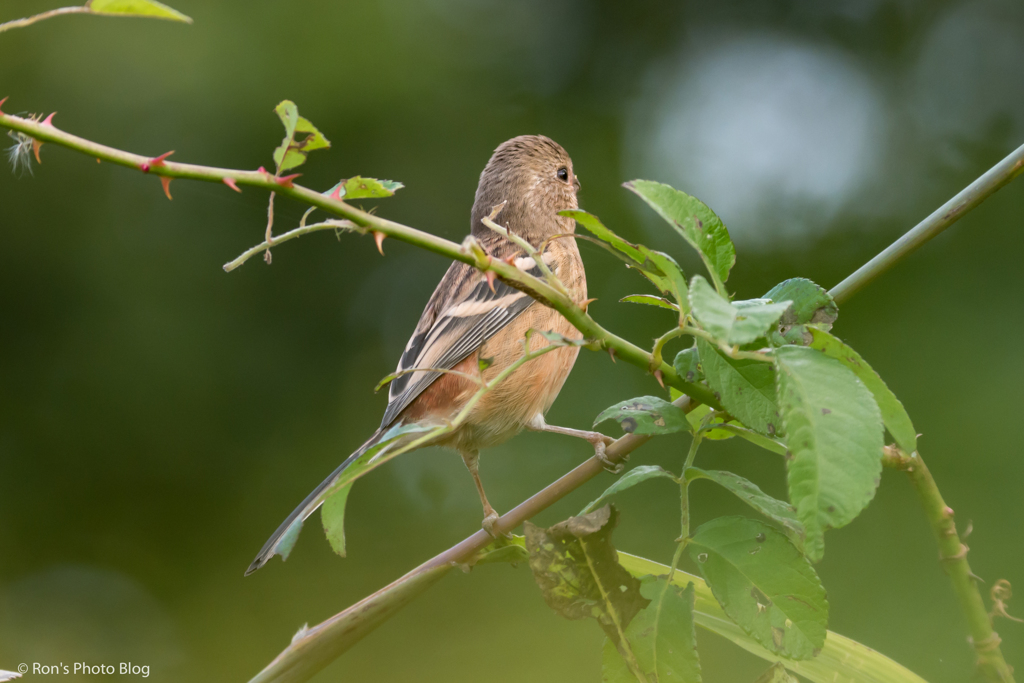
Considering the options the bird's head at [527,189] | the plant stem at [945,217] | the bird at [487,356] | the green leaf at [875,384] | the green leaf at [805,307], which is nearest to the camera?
the green leaf at [875,384]

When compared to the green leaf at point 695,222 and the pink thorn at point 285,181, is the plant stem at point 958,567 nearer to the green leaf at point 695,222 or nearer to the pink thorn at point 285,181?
the green leaf at point 695,222

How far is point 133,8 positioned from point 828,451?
0.68 metres

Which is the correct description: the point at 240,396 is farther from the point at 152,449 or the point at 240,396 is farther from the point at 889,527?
the point at 889,527

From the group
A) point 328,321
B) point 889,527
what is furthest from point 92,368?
point 889,527

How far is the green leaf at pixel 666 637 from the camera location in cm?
75

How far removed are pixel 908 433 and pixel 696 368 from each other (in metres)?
0.23

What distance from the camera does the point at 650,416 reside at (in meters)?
0.96

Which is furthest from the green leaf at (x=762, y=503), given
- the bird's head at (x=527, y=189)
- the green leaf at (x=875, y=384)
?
the bird's head at (x=527, y=189)

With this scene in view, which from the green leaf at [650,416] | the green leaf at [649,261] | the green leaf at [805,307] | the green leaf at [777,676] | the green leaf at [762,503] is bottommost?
the green leaf at [777,676]

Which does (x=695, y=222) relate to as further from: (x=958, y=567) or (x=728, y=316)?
(x=958, y=567)

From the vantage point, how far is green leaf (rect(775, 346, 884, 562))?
23.2 inches

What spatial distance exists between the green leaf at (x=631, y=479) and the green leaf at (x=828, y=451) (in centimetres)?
26

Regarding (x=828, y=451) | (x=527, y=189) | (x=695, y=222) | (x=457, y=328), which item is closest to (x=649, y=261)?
(x=695, y=222)

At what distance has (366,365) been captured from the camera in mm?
4539
